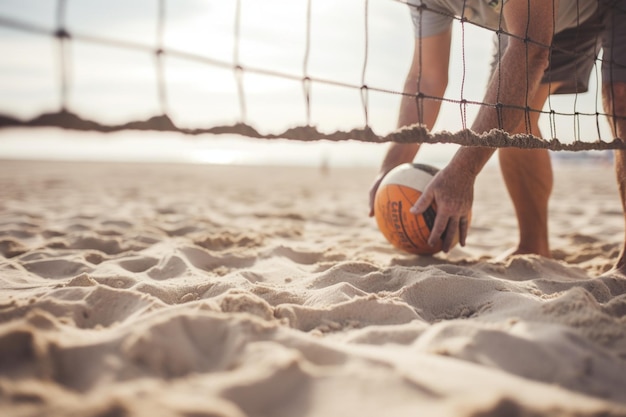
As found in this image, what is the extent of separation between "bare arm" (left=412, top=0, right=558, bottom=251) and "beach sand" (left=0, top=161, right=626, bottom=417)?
1.36ft

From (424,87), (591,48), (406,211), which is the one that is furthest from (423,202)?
(591,48)

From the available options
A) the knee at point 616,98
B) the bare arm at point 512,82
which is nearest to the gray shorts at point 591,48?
the knee at point 616,98

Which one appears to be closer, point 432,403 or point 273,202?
point 432,403

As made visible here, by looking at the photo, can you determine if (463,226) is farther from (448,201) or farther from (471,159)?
(471,159)

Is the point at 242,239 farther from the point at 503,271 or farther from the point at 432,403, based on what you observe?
the point at 432,403

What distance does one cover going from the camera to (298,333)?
1.12 meters

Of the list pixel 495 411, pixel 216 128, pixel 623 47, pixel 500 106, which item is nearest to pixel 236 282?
pixel 216 128

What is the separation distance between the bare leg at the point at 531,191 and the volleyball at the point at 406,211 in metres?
0.57

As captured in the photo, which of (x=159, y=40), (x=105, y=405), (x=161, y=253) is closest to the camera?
(x=105, y=405)

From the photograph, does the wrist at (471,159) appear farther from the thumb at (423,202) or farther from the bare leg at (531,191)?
the bare leg at (531,191)

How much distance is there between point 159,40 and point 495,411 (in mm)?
1253

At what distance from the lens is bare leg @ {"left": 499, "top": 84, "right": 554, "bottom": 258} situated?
2.42 meters

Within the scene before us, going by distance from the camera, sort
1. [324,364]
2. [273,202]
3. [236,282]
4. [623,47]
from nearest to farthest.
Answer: [324,364], [236,282], [623,47], [273,202]

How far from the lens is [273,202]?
17.6ft
